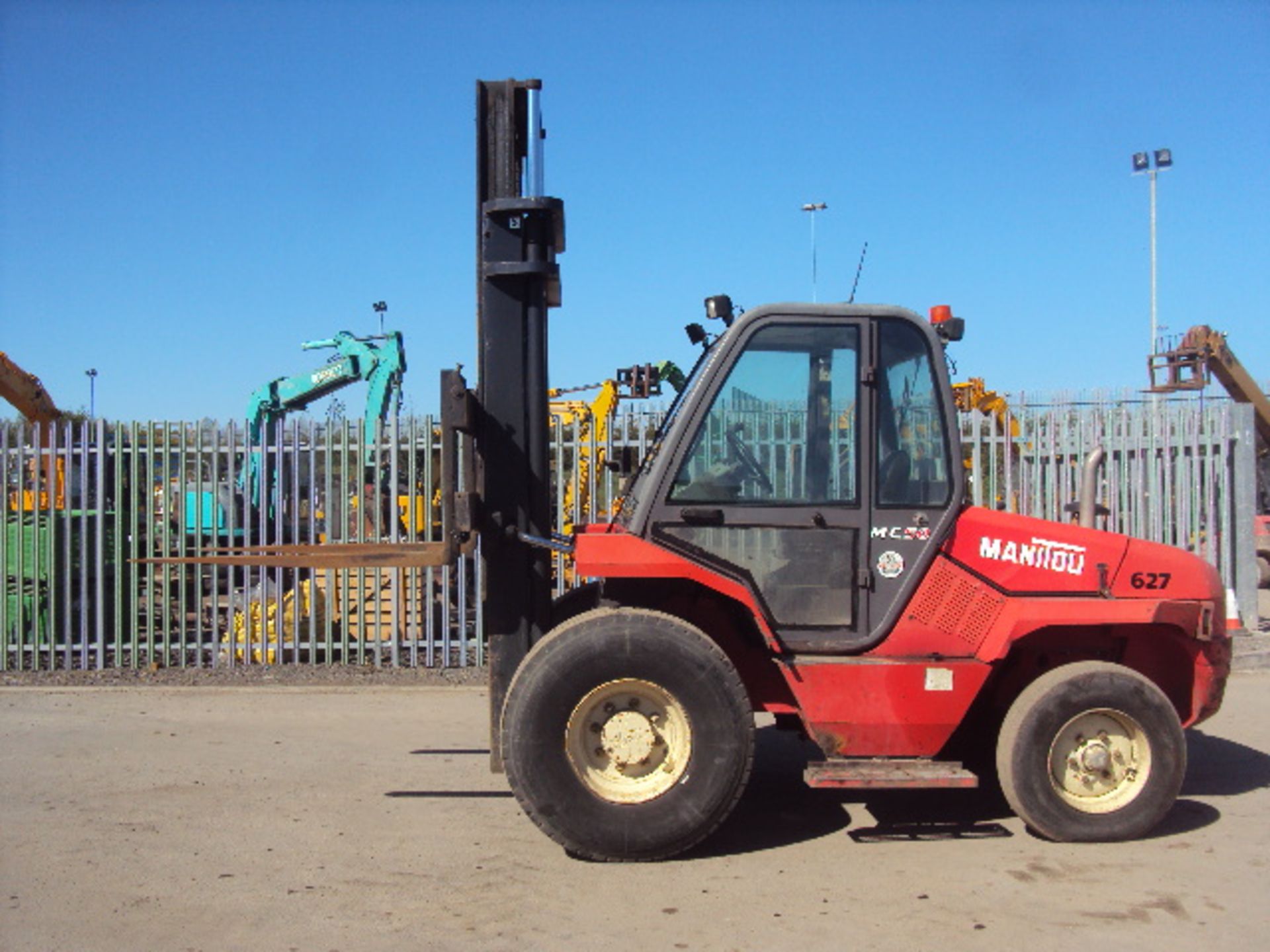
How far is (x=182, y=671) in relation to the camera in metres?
10.8

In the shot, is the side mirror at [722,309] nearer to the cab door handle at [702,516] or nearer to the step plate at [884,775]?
the cab door handle at [702,516]

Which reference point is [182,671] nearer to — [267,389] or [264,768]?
[264,768]

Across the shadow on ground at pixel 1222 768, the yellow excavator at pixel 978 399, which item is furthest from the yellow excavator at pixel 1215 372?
the shadow on ground at pixel 1222 768

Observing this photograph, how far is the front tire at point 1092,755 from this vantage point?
535 centimetres

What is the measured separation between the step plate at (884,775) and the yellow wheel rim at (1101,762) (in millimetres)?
505

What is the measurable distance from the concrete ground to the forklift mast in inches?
36.1

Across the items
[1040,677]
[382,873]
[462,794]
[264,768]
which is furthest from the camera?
[264,768]

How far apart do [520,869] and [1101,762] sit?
2776 millimetres

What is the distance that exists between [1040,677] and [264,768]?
15.0 ft

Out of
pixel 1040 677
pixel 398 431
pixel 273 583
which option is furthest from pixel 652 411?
pixel 1040 677

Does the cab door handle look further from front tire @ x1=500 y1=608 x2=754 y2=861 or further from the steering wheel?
front tire @ x1=500 y1=608 x2=754 y2=861

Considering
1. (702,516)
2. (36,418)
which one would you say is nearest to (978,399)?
(702,516)

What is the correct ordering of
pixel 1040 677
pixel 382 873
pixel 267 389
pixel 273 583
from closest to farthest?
pixel 382 873 < pixel 1040 677 < pixel 273 583 < pixel 267 389

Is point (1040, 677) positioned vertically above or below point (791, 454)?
below
